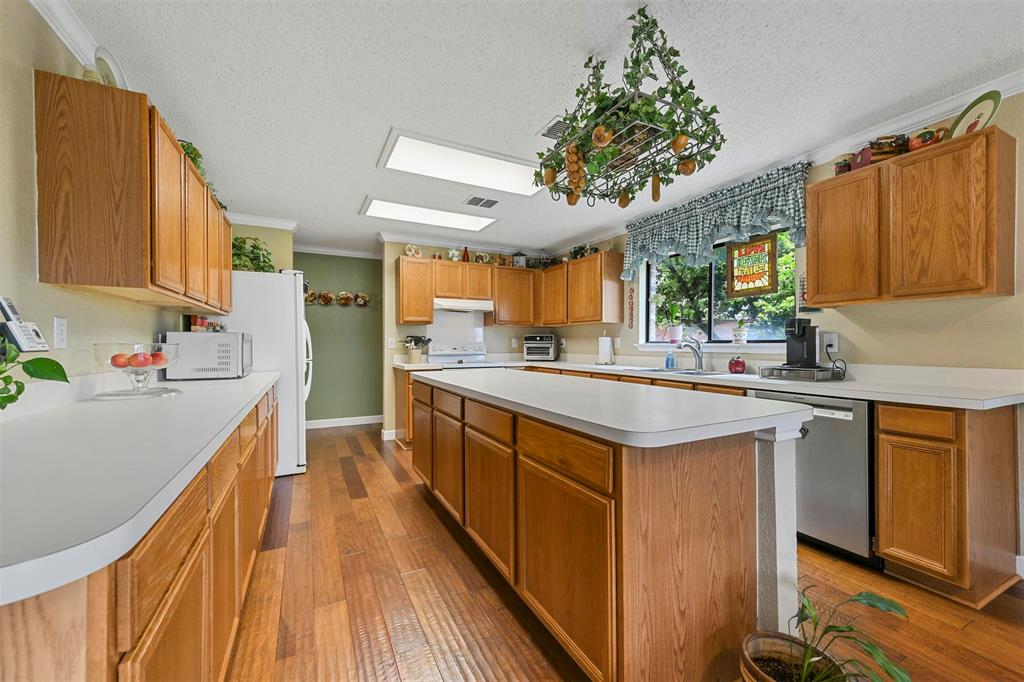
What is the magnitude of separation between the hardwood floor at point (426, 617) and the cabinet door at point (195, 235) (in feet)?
4.90

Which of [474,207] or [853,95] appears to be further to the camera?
[474,207]

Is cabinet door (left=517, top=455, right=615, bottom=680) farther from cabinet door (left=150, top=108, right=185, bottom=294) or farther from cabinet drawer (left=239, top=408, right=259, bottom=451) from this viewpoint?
cabinet door (left=150, top=108, right=185, bottom=294)

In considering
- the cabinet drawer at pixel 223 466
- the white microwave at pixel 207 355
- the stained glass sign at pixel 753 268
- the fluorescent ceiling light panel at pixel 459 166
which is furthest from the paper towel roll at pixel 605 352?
the cabinet drawer at pixel 223 466

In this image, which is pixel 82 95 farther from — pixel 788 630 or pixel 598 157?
pixel 788 630

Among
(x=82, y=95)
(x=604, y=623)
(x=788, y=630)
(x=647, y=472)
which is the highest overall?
(x=82, y=95)

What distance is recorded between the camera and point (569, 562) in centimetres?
134

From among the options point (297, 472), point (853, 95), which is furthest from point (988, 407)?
point (297, 472)

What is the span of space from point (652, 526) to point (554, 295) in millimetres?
4341

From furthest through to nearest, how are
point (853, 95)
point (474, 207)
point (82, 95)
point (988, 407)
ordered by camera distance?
point (474, 207) < point (853, 95) < point (988, 407) < point (82, 95)

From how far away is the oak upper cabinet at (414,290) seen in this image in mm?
4867

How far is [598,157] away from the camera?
164cm

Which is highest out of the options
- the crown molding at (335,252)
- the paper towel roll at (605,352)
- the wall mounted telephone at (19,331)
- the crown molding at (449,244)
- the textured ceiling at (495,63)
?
the textured ceiling at (495,63)

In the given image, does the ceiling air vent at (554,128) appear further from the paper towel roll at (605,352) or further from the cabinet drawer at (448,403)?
the paper towel roll at (605,352)

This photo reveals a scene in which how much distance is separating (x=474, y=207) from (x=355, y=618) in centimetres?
334
